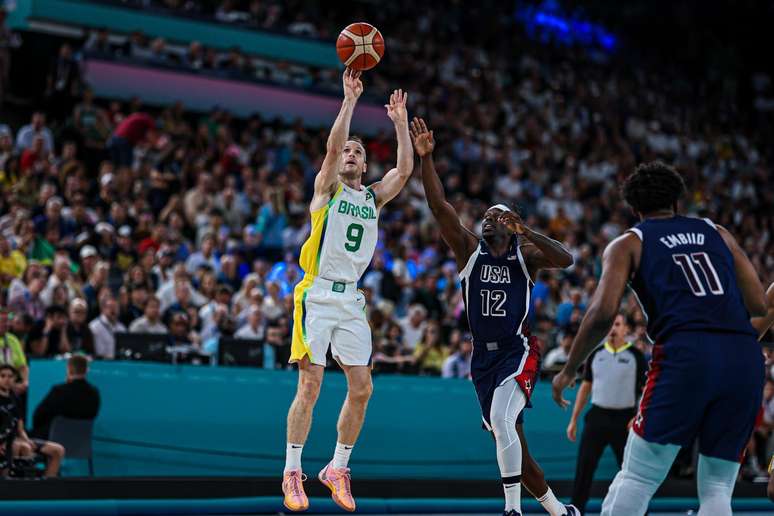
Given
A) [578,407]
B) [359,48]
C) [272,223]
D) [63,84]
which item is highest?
[63,84]

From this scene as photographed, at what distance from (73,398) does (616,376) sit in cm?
573

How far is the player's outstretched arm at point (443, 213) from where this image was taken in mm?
8805

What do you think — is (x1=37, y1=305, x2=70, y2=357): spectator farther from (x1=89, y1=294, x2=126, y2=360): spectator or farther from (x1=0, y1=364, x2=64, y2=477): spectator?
(x1=0, y1=364, x2=64, y2=477): spectator

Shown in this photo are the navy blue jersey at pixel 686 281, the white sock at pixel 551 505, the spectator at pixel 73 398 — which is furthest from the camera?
the spectator at pixel 73 398

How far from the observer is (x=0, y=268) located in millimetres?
14711

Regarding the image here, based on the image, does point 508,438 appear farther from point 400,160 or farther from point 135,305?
point 135,305

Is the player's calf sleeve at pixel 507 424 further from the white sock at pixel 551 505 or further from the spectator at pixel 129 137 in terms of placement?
the spectator at pixel 129 137

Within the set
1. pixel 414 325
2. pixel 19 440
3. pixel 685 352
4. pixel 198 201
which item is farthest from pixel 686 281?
pixel 198 201

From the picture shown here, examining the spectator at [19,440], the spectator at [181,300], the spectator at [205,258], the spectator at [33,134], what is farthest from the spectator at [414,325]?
the spectator at [33,134]

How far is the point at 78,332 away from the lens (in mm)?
13555

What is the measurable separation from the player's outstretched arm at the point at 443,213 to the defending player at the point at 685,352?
3.04 m

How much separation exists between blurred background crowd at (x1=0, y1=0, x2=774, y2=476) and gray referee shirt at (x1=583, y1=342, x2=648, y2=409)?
3445 millimetres

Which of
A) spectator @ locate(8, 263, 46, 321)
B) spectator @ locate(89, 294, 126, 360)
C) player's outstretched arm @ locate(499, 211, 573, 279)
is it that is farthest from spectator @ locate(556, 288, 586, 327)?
player's outstretched arm @ locate(499, 211, 573, 279)

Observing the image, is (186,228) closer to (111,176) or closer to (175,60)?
(111,176)
